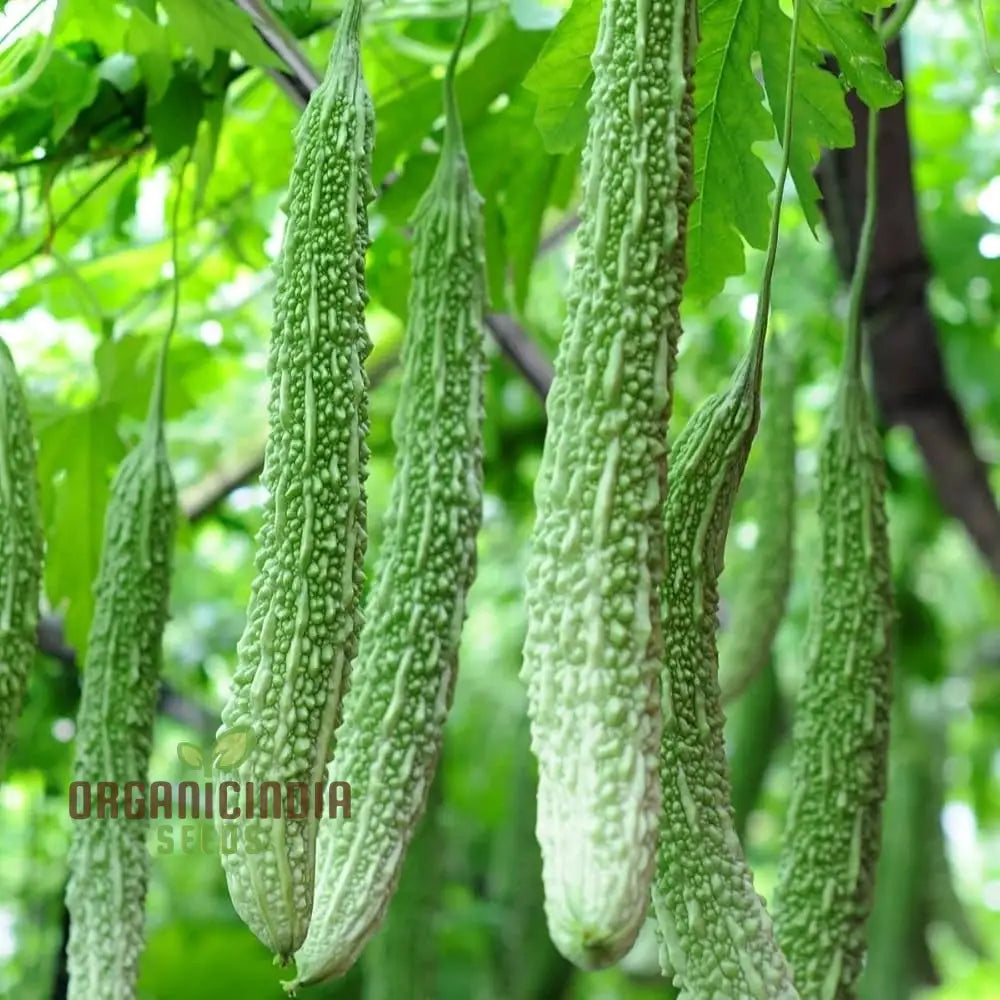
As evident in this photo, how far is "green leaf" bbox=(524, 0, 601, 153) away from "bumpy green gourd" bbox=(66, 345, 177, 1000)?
0.42m

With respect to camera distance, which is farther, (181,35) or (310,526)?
(181,35)

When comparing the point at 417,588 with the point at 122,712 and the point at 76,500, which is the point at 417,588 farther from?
the point at 76,500

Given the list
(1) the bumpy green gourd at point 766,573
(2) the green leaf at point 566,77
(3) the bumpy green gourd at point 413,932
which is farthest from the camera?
(3) the bumpy green gourd at point 413,932

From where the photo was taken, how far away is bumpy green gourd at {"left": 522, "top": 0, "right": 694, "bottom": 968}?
80 cm

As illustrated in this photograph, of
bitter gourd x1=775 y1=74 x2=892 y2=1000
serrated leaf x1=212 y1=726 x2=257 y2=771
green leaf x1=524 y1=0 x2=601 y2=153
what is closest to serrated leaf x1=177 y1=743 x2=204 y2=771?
serrated leaf x1=212 y1=726 x2=257 y2=771

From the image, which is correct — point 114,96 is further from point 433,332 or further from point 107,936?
point 107,936

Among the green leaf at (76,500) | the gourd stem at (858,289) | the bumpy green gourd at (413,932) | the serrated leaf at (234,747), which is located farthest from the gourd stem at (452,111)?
the bumpy green gourd at (413,932)

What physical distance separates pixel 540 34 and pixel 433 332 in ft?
1.62

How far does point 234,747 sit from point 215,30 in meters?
0.63

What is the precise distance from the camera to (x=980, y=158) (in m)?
2.58

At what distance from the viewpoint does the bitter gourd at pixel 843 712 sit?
1235mm

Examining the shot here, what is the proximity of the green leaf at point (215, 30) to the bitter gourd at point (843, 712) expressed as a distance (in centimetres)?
53

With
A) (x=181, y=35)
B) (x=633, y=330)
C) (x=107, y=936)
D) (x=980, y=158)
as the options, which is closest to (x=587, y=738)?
(x=633, y=330)

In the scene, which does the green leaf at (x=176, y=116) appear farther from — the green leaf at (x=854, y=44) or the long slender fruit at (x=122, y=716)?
the green leaf at (x=854, y=44)
